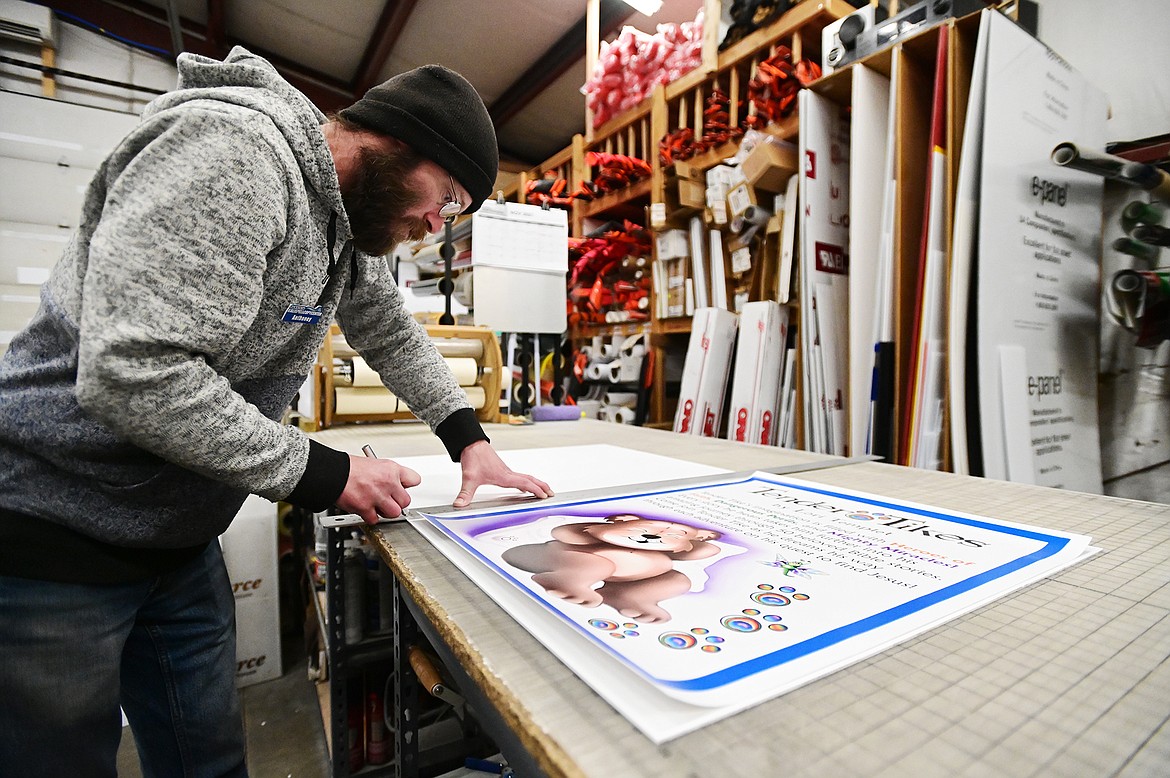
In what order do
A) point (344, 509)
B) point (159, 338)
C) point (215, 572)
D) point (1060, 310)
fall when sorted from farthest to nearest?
point (1060, 310) < point (215, 572) < point (344, 509) < point (159, 338)

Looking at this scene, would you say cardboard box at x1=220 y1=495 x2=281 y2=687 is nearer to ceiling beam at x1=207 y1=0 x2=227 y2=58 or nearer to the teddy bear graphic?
the teddy bear graphic

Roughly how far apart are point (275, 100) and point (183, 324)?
29cm

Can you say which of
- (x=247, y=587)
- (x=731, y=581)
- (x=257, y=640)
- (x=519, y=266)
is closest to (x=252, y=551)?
(x=247, y=587)

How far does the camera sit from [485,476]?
813 mm

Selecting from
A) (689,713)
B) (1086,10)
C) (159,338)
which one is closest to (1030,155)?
(1086,10)

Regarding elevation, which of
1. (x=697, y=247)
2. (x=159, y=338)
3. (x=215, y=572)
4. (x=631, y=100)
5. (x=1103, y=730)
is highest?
(x=631, y=100)

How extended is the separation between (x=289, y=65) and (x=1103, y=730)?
521cm

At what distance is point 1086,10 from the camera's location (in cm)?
173

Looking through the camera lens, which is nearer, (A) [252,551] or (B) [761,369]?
(A) [252,551]

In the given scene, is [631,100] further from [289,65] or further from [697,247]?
[289,65]

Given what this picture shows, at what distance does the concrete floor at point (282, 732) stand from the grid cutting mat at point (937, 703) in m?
1.34

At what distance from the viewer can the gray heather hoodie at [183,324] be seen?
1.54 ft

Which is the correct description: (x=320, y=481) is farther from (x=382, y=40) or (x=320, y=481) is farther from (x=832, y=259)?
(x=382, y=40)

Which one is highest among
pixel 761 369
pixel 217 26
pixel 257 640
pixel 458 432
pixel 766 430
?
pixel 217 26
